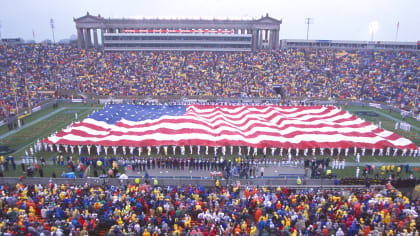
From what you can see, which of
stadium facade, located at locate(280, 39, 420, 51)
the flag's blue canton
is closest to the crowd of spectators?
stadium facade, located at locate(280, 39, 420, 51)

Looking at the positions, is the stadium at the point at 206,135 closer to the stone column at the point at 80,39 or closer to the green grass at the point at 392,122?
the green grass at the point at 392,122

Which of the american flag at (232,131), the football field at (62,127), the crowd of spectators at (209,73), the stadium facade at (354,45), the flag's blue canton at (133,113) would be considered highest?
the stadium facade at (354,45)

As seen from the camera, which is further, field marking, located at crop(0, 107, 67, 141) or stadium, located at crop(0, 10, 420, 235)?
field marking, located at crop(0, 107, 67, 141)

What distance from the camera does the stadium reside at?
1002 cm

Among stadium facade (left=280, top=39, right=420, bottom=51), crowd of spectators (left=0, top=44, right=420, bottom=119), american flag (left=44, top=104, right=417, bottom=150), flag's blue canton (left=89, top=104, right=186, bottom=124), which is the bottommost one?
american flag (left=44, top=104, right=417, bottom=150)

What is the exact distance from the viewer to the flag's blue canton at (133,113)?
23228 millimetres

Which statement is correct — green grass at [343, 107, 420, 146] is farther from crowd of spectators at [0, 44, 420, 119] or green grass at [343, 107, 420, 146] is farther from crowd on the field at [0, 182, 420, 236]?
crowd on the field at [0, 182, 420, 236]

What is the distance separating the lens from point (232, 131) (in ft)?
66.4

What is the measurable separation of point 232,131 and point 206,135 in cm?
193

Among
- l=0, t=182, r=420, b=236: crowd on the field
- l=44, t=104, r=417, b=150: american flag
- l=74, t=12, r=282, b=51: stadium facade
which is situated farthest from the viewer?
l=74, t=12, r=282, b=51: stadium facade

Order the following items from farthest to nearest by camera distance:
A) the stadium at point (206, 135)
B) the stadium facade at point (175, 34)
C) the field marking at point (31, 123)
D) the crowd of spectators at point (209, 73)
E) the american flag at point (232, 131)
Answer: the stadium facade at point (175, 34) → the crowd of spectators at point (209, 73) → the field marking at point (31, 123) → the american flag at point (232, 131) → the stadium at point (206, 135)

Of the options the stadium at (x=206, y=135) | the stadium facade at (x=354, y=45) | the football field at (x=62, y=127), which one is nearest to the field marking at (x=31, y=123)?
the football field at (x=62, y=127)

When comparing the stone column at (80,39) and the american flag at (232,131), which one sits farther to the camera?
the stone column at (80,39)

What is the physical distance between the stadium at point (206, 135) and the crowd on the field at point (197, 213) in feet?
0.17
